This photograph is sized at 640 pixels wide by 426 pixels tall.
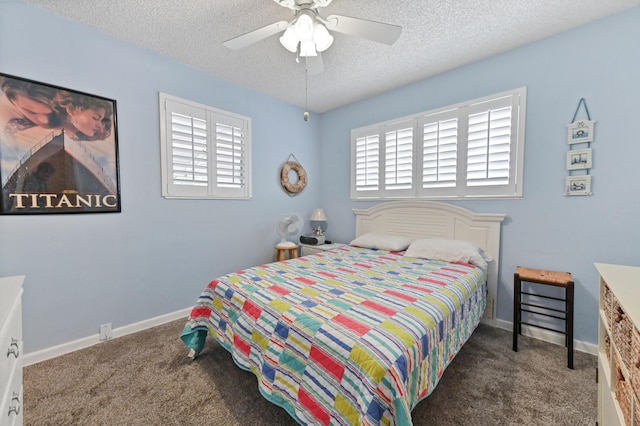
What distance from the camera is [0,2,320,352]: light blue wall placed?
184cm

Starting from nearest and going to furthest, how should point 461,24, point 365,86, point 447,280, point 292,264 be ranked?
point 447,280 < point 461,24 < point 292,264 < point 365,86

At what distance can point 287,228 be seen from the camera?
3486mm

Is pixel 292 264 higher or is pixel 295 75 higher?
pixel 295 75

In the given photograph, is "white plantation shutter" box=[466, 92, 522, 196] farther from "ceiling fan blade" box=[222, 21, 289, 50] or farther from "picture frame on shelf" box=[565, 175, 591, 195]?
"ceiling fan blade" box=[222, 21, 289, 50]

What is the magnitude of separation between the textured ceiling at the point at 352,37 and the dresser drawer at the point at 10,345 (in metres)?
2.11

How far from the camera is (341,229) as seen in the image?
3.84 meters

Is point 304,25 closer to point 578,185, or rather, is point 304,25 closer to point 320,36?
point 320,36

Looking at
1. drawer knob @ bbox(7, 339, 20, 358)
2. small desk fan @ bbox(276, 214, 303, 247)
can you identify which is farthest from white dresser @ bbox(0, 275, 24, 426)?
small desk fan @ bbox(276, 214, 303, 247)

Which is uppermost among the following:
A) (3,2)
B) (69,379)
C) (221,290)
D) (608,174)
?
(3,2)

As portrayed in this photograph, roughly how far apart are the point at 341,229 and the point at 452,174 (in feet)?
5.70

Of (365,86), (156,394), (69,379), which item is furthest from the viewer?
(365,86)

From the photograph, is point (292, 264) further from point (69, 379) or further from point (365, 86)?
point (365, 86)

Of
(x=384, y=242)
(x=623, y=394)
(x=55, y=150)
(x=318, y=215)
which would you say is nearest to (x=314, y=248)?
(x=318, y=215)

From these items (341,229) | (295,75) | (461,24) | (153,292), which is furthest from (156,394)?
(461,24)
